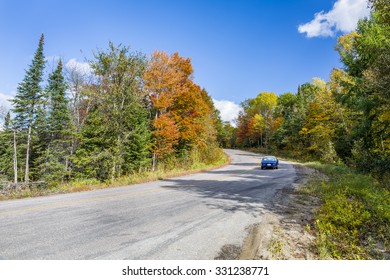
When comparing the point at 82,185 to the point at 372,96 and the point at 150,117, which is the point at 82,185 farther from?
the point at 372,96

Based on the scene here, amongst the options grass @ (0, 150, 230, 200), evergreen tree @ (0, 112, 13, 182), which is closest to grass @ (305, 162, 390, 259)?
grass @ (0, 150, 230, 200)

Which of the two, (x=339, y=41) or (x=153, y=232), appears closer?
(x=153, y=232)

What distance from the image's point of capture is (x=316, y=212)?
6496 millimetres

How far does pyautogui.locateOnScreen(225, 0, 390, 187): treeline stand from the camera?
11.4m

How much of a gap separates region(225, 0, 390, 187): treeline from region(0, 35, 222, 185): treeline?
13172 mm

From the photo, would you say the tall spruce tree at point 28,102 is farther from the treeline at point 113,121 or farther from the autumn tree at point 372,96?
the autumn tree at point 372,96

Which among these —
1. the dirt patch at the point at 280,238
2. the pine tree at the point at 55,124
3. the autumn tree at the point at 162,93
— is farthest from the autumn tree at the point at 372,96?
the pine tree at the point at 55,124

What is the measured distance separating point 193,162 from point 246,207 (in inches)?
632

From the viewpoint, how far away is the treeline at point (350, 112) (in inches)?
447

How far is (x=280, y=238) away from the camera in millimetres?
4566

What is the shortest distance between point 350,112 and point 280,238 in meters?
27.0
